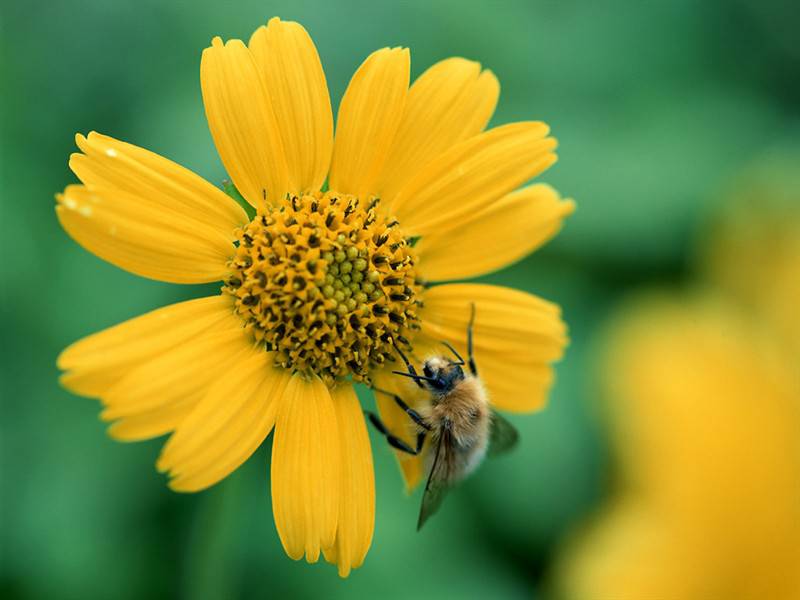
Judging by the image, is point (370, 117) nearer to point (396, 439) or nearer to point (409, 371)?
point (409, 371)

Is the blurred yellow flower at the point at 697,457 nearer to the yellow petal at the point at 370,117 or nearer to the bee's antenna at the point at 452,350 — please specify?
the bee's antenna at the point at 452,350

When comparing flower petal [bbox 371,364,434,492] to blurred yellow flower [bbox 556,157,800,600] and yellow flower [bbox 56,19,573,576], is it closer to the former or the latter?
yellow flower [bbox 56,19,573,576]

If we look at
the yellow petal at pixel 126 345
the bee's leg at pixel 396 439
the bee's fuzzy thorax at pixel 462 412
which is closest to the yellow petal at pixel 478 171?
the bee's fuzzy thorax at pixel 462 412

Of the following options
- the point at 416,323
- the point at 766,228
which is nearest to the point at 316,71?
the point at 416,323

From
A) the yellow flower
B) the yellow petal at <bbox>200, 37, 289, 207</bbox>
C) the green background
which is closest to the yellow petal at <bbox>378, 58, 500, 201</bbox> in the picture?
the yellow flower

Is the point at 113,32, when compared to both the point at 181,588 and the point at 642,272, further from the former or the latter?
the point at 642,272
